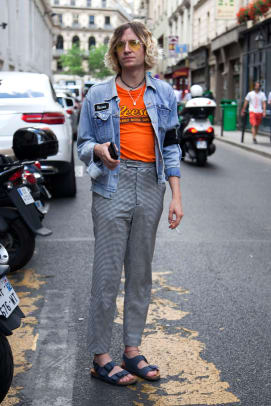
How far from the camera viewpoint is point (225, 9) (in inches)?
1059

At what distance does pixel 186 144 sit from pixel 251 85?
1337 cm

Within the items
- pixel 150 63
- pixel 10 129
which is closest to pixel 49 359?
pixel 150 63

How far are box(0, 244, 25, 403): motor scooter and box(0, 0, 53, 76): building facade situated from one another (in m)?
21.7

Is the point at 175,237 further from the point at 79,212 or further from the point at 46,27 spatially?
the point at 46,27

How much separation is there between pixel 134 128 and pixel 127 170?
21 cm

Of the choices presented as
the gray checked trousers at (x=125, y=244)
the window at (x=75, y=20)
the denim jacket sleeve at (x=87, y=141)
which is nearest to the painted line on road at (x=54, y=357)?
the gray checked trousers at (x=125, y=244)

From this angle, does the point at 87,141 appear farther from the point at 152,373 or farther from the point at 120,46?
the point at 152,373

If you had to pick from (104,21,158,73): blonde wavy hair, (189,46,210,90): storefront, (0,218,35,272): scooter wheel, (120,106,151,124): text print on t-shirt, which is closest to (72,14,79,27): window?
(189,46,210,90): storefront

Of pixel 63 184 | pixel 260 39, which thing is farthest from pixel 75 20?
pixel 63 184

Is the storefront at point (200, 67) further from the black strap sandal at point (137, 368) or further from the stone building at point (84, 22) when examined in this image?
the stone building at point (84, 22)

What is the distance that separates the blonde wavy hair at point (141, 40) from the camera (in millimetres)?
3355

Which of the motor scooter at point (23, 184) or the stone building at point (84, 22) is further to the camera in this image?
the stone building at point (84, 22)

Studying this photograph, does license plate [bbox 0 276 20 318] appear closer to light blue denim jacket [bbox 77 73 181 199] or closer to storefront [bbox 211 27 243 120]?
light blue denim jacket [bbox 77 73 181 199]

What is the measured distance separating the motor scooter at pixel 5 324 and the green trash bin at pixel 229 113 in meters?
22.3
